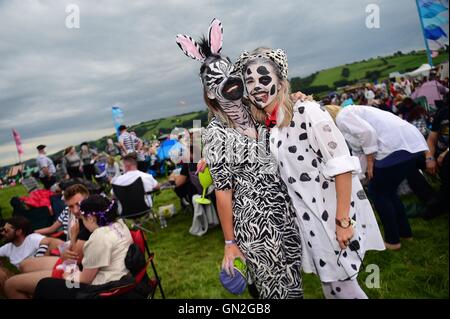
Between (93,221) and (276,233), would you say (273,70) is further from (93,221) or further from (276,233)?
(93,221)

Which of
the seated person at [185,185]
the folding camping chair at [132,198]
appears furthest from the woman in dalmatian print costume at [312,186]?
the folding camping chair at [132,198]

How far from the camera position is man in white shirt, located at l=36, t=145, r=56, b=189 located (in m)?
10.0

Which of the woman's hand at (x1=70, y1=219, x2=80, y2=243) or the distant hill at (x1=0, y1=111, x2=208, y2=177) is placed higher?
the distant hill at (x1=0, y1=111, x2=208, y2=177)

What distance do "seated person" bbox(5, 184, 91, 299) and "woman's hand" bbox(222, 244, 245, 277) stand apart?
1.80 m

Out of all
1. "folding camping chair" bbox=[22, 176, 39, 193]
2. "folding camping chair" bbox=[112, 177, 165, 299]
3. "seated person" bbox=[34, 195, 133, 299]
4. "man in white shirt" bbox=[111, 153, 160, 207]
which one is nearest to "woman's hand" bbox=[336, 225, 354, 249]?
"seated person" bbox=[34, 195, 133, 299]

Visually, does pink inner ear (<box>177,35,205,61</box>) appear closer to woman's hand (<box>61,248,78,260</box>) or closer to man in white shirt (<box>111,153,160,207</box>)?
woman's hand (<box>61,248,78,260</box>)

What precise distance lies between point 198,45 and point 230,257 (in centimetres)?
116

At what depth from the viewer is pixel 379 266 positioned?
319cm

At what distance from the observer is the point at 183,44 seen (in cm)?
171

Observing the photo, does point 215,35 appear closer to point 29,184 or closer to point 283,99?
point 283,99

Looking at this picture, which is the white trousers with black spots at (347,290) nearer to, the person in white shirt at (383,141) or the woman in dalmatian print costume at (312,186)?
the woman in dalmatian print costume at (312,186)

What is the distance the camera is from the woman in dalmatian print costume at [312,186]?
1576mm

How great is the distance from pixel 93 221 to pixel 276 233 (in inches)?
67.4

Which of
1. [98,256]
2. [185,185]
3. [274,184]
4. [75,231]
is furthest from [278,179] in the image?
[185,185]
